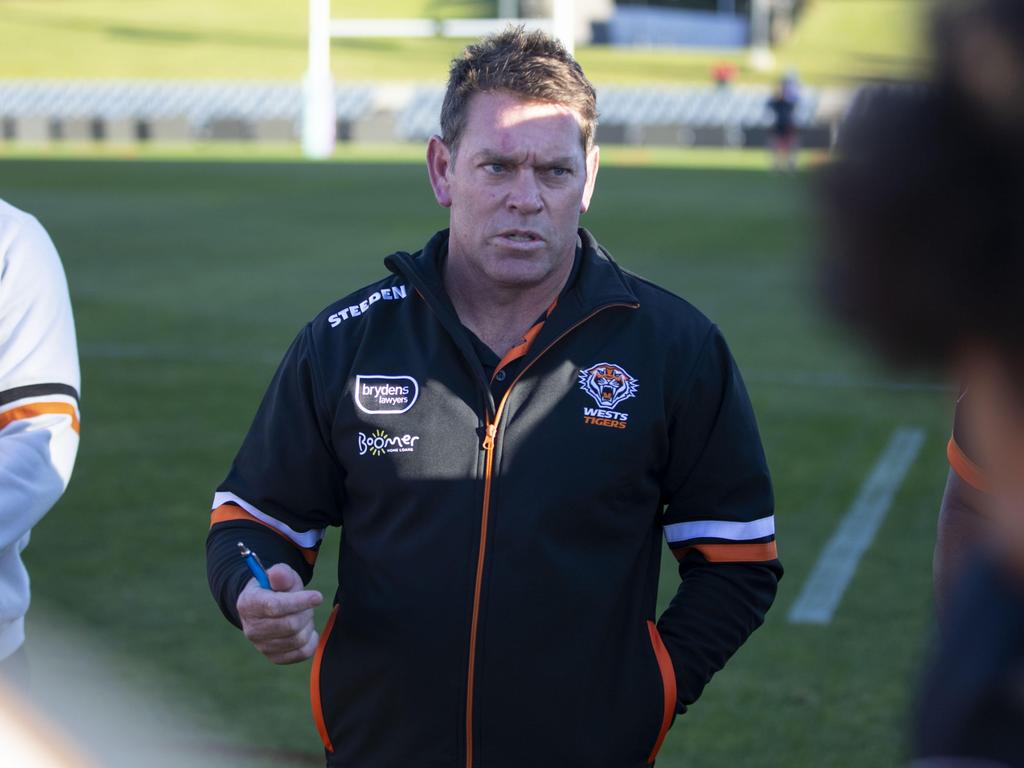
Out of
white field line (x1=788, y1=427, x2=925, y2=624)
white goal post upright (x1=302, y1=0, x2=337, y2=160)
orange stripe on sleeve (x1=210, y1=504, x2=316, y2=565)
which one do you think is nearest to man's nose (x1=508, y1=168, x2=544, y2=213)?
orange stripe on sleeve (x1=210, y1=504, x2=316, y2=565)

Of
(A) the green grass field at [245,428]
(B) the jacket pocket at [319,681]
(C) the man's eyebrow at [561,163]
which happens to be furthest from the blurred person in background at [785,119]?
(B) the jacket pocket at [319,681]

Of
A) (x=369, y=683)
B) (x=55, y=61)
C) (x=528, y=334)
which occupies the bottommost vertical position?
(x=55, y=61)

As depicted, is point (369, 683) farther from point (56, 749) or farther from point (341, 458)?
point (56, 749)

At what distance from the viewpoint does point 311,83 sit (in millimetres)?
38625

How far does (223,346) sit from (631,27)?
6509cm

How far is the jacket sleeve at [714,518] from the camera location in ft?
9.12

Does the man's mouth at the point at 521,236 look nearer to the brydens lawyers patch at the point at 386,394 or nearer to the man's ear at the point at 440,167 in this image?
the man's ear at the point at 440,167

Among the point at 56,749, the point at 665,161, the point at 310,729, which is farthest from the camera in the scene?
the point at 665,161

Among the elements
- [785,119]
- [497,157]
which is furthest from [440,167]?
[785,119]

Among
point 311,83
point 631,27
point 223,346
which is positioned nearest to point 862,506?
point 223,346

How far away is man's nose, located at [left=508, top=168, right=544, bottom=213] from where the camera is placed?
281 cm

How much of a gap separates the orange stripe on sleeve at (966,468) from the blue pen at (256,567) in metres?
1.28

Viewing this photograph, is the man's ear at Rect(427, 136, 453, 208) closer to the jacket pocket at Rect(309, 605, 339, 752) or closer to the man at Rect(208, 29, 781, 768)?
the man at Rect(208, 29, 781, 768)

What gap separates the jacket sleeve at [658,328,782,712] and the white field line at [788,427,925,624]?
326cm
